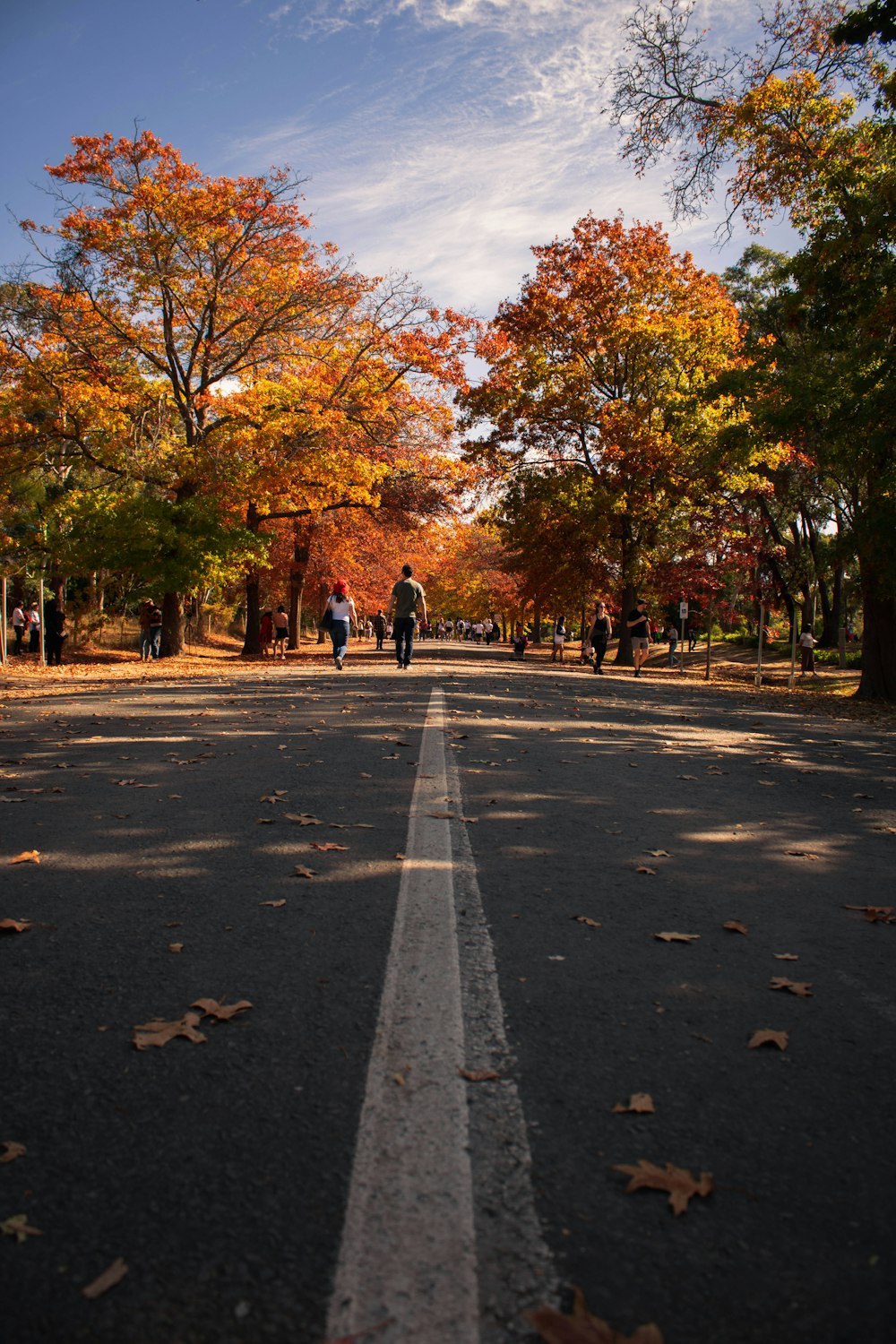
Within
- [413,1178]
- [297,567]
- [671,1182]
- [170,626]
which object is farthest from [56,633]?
[671,1182]

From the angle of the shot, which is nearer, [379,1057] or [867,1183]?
[867,1183]

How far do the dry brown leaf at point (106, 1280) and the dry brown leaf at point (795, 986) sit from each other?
238 centimetres

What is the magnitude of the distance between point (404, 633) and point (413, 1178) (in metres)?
21.8

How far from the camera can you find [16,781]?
7.37m

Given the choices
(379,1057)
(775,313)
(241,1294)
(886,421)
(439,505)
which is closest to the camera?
(241,1294)

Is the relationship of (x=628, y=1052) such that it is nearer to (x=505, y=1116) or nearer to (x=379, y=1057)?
(x=505, y=1116)

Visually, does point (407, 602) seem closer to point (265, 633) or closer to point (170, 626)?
point (170, 626)

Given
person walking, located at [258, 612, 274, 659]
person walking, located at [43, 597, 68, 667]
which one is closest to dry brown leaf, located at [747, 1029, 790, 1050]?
person walking, located at [43, 597, 68, 667]

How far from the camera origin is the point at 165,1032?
9.43ft

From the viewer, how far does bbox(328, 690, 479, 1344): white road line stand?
69.7 inches

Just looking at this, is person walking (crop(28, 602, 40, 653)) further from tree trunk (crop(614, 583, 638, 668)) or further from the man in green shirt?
tree trunk (crop(614, 583, 638, 668))

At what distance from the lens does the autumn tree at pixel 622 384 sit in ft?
111

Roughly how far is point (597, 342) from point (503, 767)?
30.1 m

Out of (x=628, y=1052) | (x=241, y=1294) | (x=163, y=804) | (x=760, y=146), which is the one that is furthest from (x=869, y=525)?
(x=241, y=1294)
